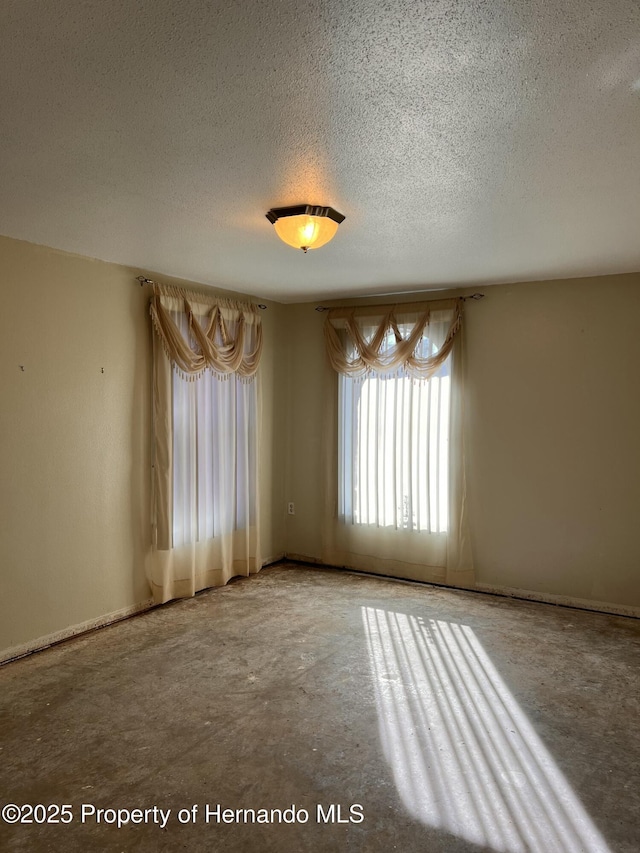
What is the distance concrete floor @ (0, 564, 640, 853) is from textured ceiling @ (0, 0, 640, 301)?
98.6 inches

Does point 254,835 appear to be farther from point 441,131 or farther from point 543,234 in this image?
point 543,234

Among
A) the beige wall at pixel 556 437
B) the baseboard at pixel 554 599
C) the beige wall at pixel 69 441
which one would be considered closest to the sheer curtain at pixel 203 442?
the beige wall at pixel 69 441

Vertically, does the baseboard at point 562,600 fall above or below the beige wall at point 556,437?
below

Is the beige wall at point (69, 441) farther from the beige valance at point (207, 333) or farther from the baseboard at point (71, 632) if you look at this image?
the beige valance at point (207, 333)

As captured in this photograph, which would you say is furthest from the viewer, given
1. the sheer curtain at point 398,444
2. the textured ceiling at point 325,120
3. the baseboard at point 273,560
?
the baseboard at point 273,560

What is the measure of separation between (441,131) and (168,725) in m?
2.82

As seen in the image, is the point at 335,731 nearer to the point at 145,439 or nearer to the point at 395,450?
the point at 145,439

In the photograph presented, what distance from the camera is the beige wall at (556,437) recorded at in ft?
14.3

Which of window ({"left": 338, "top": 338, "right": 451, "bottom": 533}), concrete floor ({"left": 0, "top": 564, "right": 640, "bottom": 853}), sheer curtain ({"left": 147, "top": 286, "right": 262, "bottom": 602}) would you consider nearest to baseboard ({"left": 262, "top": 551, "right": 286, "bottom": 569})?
sheer curtain ({"left": 147, "top": 286, "right": 262, "bottom": 602})

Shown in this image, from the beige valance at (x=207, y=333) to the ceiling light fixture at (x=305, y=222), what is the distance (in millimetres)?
1680

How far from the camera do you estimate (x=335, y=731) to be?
277cm

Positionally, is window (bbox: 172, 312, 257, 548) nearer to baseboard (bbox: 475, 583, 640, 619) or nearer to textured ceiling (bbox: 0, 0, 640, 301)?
textured ceiling (bbox: 0, 0, 640, 301)

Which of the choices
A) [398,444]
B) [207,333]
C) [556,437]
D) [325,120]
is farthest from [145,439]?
[556,437]

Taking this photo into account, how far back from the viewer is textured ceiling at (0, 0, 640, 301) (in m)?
1.52
